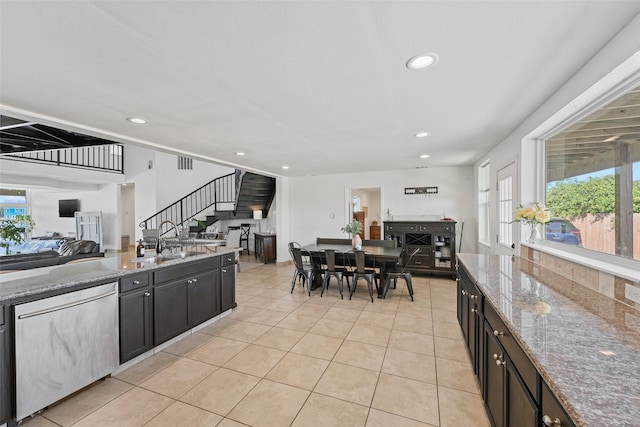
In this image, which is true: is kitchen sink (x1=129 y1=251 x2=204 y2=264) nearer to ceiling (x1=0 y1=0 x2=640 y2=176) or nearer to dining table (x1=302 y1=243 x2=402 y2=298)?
ceiling (x1=0 y1=0 x2=640 y2=176)

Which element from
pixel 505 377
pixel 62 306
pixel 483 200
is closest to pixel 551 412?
pixel 505 377

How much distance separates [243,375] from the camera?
230 centimetres

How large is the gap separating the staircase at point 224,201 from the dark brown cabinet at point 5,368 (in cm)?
605

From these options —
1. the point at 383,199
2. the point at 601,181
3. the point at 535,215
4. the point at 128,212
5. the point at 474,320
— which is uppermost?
the point at 383,199

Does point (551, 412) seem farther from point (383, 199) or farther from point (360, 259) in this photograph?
point (383, 199)

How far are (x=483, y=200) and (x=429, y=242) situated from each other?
52.3 inches

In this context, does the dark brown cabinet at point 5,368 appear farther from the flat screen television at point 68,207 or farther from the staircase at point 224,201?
the flat screen television at point 68,207

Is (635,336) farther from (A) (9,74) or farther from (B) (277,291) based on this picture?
(B) (277,291)

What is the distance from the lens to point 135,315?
242cm

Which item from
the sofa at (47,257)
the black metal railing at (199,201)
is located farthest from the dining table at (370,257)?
the black metal railing at (199,201)

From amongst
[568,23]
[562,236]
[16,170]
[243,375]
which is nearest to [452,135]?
[562,236]

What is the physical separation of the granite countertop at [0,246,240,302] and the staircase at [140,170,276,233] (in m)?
5.05

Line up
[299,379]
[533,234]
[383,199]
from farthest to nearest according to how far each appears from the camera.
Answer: [383,199], [533,234], [299,379]

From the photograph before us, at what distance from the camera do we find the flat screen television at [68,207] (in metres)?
10.0
